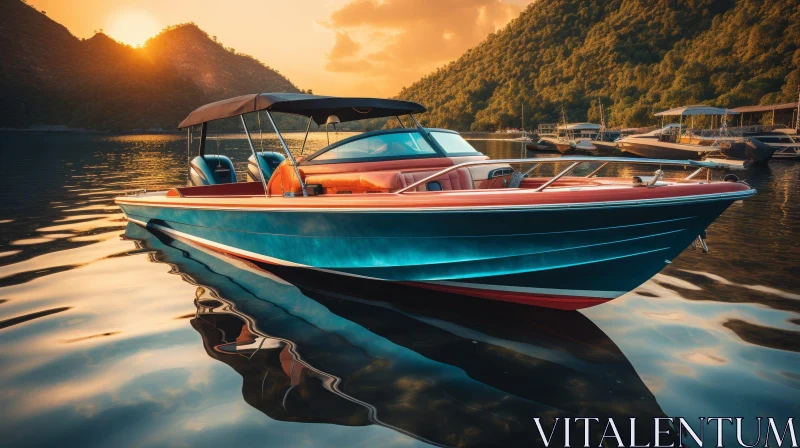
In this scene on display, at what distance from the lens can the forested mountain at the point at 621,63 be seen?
223 ft

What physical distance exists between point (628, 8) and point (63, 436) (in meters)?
130

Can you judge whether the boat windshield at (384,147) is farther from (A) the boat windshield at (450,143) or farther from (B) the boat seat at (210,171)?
(B) the boat seat at (210,171)

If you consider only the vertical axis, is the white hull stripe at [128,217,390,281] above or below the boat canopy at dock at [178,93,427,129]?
below

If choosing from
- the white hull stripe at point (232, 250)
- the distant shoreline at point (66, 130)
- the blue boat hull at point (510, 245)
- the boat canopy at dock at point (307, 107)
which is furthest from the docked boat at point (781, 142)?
the distant shoreline at point (66, 130)

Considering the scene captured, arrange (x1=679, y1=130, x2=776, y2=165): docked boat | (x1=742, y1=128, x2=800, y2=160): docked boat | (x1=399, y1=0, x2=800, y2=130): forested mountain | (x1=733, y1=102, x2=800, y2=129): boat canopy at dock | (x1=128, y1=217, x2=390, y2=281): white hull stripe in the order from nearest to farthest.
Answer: (x1=128, y1=217, x2=390, y2=281): white hull stripe → (x1=679, y1=130, x2=776, y2=165): docked boat → (x1=742, y1=128, x2=800, y2=160): docked boat → (x1=733, y1=102, x2=800, y2=129): boat canopy at dock → (x1=399, y1=0, x2=800, y2=130): forested mountain

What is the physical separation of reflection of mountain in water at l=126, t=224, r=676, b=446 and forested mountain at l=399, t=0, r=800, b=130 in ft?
226

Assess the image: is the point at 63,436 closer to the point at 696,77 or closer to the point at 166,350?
the point at 166,350

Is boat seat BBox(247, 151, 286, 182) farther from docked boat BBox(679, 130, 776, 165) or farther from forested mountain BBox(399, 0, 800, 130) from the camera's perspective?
forested mountain BBox(399, 0, 800, 130)

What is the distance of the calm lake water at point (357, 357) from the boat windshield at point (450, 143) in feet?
6.43

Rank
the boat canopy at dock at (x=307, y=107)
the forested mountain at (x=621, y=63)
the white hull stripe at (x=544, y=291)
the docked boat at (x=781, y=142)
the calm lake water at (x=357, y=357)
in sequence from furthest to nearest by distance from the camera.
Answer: the forested mountain at (x=621, y=63)
the docked boat at (x=781, y=142)
the boat canopy at dock at (x=307, y=107)
the white hull stripe at (x=544, y=291)
the calm lake water at (x=357, y=357)

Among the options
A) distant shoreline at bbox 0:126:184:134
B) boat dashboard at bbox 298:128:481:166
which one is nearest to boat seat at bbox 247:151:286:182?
boat dashboard at bbox 298:128:481:166

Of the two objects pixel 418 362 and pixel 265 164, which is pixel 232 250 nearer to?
pixel 265 164

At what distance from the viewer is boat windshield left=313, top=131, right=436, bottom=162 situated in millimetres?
5641

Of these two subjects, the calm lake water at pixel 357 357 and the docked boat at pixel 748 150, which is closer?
the calm lake water at pixel 357 357
